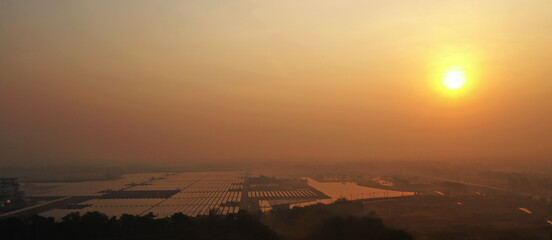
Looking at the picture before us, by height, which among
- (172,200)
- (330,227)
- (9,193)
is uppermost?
(330,227)

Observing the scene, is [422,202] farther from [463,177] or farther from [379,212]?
[463,177]

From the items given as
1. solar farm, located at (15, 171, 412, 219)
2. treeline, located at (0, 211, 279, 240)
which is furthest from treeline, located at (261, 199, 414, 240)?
solar farm, located at (15, 171, 412, 219)

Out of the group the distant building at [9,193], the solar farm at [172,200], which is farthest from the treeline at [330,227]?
the distant building at [9,193]

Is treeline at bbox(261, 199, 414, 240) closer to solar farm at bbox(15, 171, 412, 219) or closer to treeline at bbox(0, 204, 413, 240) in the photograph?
treeline at bbox(0, 204, 413, 240)

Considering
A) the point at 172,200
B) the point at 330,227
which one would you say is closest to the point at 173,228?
the point at 330,227

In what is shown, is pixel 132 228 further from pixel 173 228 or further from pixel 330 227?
pixel 330 227
